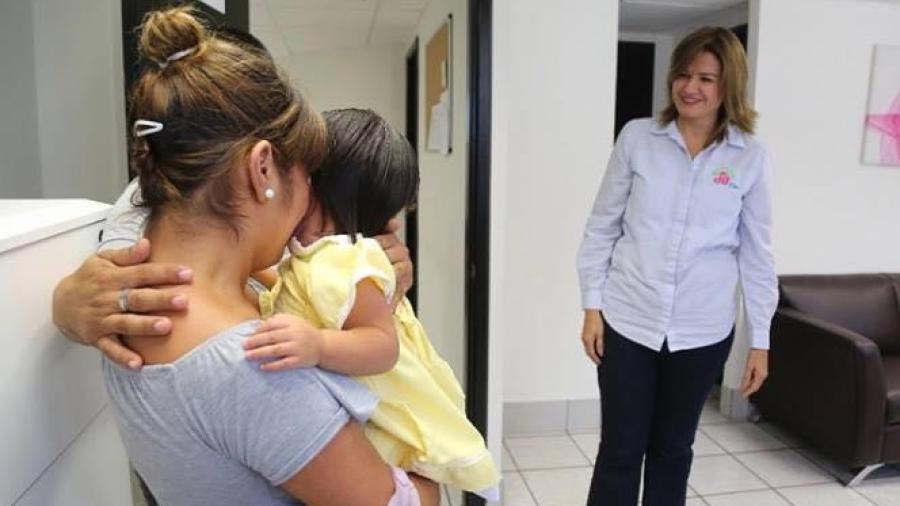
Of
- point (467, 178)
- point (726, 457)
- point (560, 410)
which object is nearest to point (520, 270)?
point (560, 410)

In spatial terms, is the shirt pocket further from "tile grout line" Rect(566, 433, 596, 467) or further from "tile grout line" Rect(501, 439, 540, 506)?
"tile grout line" Rect(566, 433, 596, 467)

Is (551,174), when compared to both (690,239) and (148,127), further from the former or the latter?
(148,127)

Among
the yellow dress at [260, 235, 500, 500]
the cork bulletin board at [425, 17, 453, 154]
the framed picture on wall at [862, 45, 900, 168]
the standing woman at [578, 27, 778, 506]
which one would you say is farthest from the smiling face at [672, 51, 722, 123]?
the framed picture on wall at [862, 45, 900, 168]

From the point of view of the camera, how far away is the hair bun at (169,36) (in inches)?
27.0

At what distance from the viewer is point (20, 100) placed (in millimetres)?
1630

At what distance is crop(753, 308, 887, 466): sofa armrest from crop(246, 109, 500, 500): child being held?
2312 mm

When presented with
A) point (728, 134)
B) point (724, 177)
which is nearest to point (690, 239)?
point (724, 177)

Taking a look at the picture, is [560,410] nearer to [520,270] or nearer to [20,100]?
[520,270]

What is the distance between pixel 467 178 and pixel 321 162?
151 centimetres

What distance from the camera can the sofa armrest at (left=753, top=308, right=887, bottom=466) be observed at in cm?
265

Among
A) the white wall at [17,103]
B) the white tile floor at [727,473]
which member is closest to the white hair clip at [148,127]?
the white wall at [17,103]

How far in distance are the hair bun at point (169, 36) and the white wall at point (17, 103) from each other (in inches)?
47.2

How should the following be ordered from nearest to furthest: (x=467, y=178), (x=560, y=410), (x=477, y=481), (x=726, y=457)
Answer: (x=477, y=481)
(x=467, y=178)
(x=726, y=457)
(x=560, y=410)

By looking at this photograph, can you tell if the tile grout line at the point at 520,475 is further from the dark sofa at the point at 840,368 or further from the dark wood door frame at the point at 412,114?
the dark wood door frame at the point at 412,114
